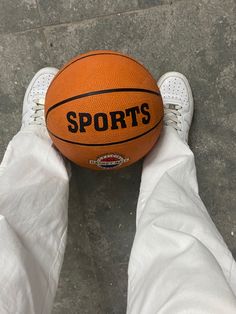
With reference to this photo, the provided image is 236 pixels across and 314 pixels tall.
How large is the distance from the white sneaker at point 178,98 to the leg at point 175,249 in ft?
0.38

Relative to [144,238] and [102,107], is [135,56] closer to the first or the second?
[102,107]

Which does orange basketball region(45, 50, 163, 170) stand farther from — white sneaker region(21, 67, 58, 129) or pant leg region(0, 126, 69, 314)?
white sneaker region(21, 67, 58, 129)

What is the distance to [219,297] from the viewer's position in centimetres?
73

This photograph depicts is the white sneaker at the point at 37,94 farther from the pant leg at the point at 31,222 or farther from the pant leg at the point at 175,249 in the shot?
the pant leg at the point at 175,249

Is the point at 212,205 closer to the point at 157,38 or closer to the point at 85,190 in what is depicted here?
the point at 85,190

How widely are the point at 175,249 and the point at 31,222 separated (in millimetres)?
357

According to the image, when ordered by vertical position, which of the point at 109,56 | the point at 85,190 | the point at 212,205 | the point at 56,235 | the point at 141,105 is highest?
the point at 109,56

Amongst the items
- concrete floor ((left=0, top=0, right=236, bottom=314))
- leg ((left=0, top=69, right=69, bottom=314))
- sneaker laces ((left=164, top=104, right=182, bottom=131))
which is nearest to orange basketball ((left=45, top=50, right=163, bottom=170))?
leg ((left=0, top=69, right=69, bottom=314))

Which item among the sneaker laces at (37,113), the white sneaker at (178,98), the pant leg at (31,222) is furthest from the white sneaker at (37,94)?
the white sneaker at (178,98)

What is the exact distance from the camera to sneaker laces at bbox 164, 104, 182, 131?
1.29 meters

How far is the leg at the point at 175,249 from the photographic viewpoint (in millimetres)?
763

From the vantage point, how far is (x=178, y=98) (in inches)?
52.7

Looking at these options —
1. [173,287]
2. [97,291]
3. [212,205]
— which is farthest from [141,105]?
[97,291]

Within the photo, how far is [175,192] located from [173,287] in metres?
0.31
